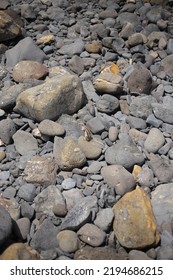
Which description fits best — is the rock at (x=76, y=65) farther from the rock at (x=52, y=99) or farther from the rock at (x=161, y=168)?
the rock at (x=161, y=168)

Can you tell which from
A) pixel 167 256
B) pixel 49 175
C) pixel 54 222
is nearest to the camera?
pixel 167 256

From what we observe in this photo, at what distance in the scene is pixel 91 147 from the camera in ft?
5.42

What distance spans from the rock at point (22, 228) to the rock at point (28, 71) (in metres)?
0.85

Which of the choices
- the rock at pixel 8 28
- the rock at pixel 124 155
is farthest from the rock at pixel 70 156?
the rock at pixel 8 28

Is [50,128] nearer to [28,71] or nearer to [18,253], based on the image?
[28,71]

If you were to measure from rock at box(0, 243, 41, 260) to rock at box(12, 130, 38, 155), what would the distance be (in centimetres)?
50

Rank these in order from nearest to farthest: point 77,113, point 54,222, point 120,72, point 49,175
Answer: point 54,222, point 49,175, point 77,113, point 120,72

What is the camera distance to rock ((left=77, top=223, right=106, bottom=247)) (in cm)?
135

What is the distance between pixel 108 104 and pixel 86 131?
225mm

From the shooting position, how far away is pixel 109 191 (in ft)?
4.97

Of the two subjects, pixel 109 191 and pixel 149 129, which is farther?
pixel 149 129

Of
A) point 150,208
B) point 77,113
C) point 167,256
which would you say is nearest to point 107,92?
point 77,113

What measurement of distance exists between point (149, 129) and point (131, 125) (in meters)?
0.09

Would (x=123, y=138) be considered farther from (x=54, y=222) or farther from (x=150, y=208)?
(x=54, y=222)
